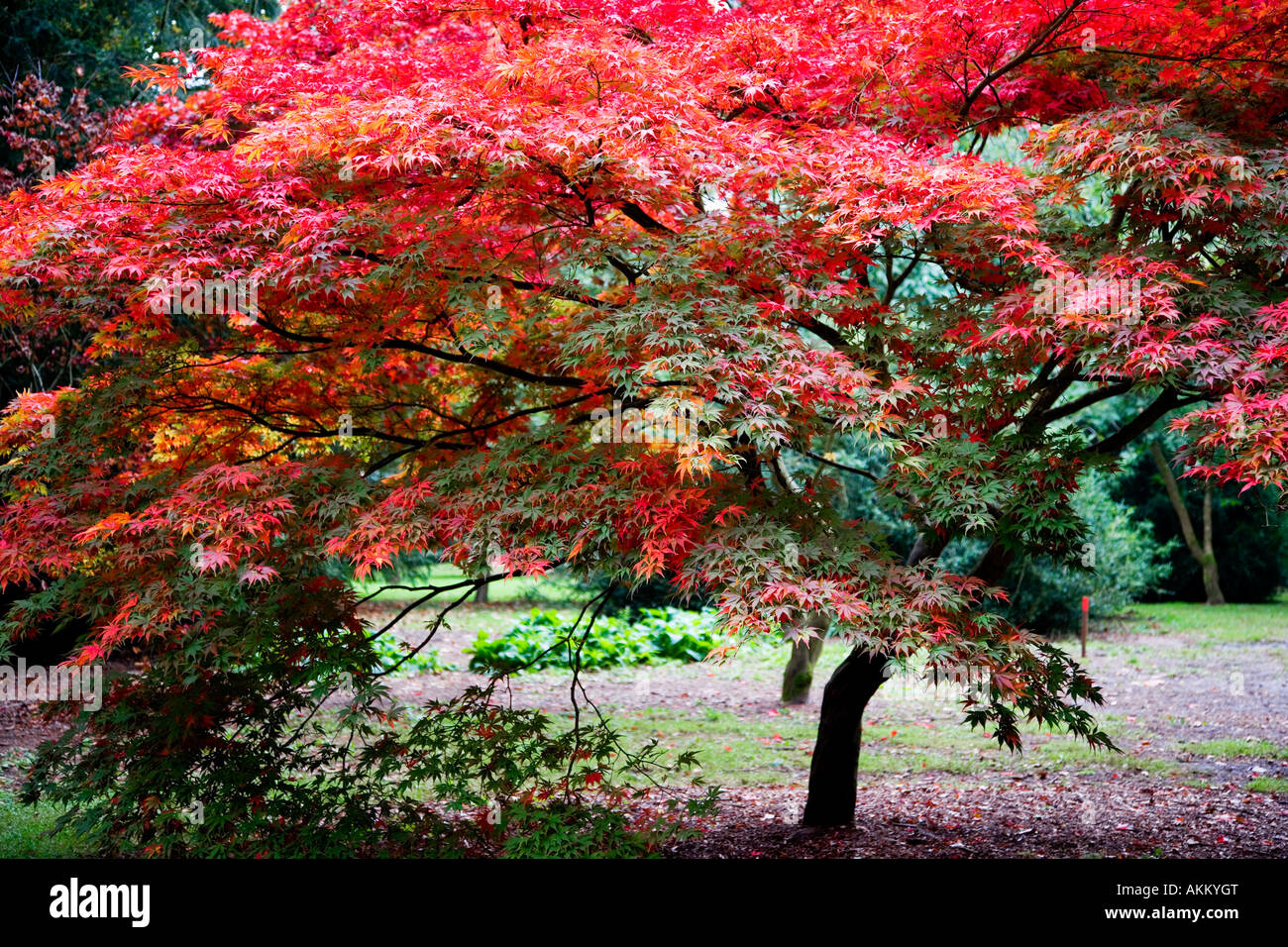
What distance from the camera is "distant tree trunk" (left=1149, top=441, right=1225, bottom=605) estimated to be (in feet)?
54.5

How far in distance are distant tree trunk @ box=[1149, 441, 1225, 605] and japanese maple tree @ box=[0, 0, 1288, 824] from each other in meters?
13.2

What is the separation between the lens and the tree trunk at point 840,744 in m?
5.88

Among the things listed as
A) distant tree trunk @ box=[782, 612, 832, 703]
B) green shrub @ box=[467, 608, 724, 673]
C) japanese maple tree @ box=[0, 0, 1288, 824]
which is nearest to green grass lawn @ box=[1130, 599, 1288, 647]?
distant tree trunk @ box=[782, 612, 832, 703]

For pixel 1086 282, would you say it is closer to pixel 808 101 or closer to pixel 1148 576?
pixel 808 101

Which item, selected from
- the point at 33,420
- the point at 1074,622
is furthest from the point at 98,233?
the point at 1074,622

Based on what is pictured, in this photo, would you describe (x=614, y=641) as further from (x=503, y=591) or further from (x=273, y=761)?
(x=503, y=591)

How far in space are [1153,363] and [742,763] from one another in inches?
216

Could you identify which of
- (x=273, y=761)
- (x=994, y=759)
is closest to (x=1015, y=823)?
(x=994, y=759)

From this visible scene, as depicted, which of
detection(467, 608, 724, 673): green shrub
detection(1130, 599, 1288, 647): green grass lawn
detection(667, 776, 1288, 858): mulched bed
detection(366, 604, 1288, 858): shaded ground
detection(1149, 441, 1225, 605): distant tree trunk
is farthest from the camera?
detection(1149, 441, 1225, 605): distant tree trunk

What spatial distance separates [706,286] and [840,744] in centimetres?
333

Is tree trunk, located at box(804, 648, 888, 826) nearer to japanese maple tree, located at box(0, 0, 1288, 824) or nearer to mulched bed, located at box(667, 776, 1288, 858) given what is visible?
mulched bed, located at box(667, 776, 1288, 858)

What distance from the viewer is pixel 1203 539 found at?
59.2 feet
